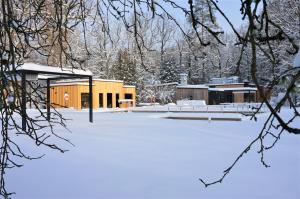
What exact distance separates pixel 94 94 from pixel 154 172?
2349cm

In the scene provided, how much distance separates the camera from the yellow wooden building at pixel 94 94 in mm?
27203

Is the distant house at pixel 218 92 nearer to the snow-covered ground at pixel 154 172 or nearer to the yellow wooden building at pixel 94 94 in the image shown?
the yellow wooden building at pixel 94 94

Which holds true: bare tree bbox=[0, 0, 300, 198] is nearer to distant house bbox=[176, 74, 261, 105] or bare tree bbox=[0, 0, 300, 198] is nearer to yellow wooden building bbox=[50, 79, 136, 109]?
yellow wooden building bbox=[50, 79, 136, 109]

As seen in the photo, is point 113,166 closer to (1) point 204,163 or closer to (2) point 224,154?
(1) point 204,163

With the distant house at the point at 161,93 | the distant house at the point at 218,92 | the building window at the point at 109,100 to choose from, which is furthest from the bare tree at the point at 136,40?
the distant house at the point at 161,93

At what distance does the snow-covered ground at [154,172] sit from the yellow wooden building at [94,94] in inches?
761

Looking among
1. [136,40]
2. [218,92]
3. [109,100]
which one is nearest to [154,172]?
[136,40]

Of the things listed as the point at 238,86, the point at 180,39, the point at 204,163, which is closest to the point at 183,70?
the point at 238,86

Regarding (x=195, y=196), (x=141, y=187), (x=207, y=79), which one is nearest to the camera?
(x=195, y=196)

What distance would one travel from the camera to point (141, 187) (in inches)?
182

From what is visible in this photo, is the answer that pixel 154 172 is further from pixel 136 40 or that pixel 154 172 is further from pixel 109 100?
pixel 109 100

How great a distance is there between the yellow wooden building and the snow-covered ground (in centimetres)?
1933

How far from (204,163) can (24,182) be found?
2.77 m

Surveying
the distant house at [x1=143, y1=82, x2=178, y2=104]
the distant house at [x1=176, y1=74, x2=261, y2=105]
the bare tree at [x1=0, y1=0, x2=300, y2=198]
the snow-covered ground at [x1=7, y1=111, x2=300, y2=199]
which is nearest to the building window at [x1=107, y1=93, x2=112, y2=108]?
the distant house at [x1=143, y1=82, x2=178, y2=104]
